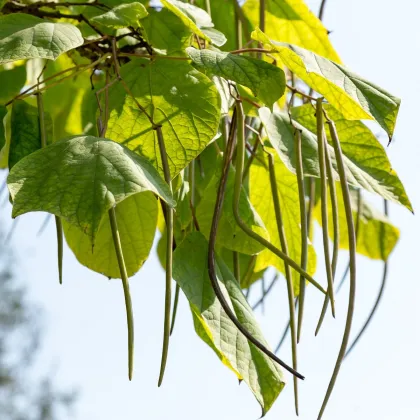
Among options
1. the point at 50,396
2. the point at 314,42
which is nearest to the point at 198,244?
the point at 314,42

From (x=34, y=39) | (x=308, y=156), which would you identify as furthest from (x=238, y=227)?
(x=34, y=39)

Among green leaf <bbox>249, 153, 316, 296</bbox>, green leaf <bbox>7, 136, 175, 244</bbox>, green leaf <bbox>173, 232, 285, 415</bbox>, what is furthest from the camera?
green leaf <bbox>249, 153, 316, 296</bbox>

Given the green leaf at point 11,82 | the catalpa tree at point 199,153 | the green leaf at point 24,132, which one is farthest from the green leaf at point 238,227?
the green leaf at point 11,82

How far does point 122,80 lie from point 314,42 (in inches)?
8.0

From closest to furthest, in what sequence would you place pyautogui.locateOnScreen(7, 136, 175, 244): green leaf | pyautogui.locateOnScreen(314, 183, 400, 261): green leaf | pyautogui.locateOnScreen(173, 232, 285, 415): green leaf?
pyautogui.locateOnScreen(7, 136, 175, 244): green leaf, pyautogui.locateOnScreen(173, 232, 285, 415): green leaf, pyautogui.locateOnScreen(314, 183, 400, 261): green leaf

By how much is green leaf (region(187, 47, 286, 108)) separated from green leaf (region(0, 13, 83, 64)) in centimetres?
6

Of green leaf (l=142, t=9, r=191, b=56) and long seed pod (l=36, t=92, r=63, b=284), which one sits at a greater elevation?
green leaf (l=142, t=9, r=191, b=56)

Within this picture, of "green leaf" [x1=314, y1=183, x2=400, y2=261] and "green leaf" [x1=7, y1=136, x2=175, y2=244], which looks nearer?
"green leaf" [x1=7, y1=136, x2=175, y2=244]

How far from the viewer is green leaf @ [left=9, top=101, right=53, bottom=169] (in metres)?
0.48

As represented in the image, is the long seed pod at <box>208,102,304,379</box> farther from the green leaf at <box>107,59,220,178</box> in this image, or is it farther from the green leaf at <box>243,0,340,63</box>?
the green leaf at <box>243,0,340,63</box>

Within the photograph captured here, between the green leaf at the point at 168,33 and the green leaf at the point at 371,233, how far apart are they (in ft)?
0.81

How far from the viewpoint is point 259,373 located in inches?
18.4

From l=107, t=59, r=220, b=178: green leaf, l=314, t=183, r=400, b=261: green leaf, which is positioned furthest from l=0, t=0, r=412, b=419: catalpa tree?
l=314, t=183, r=400, b=261: green leaf

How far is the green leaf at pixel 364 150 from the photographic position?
20.5 inches
